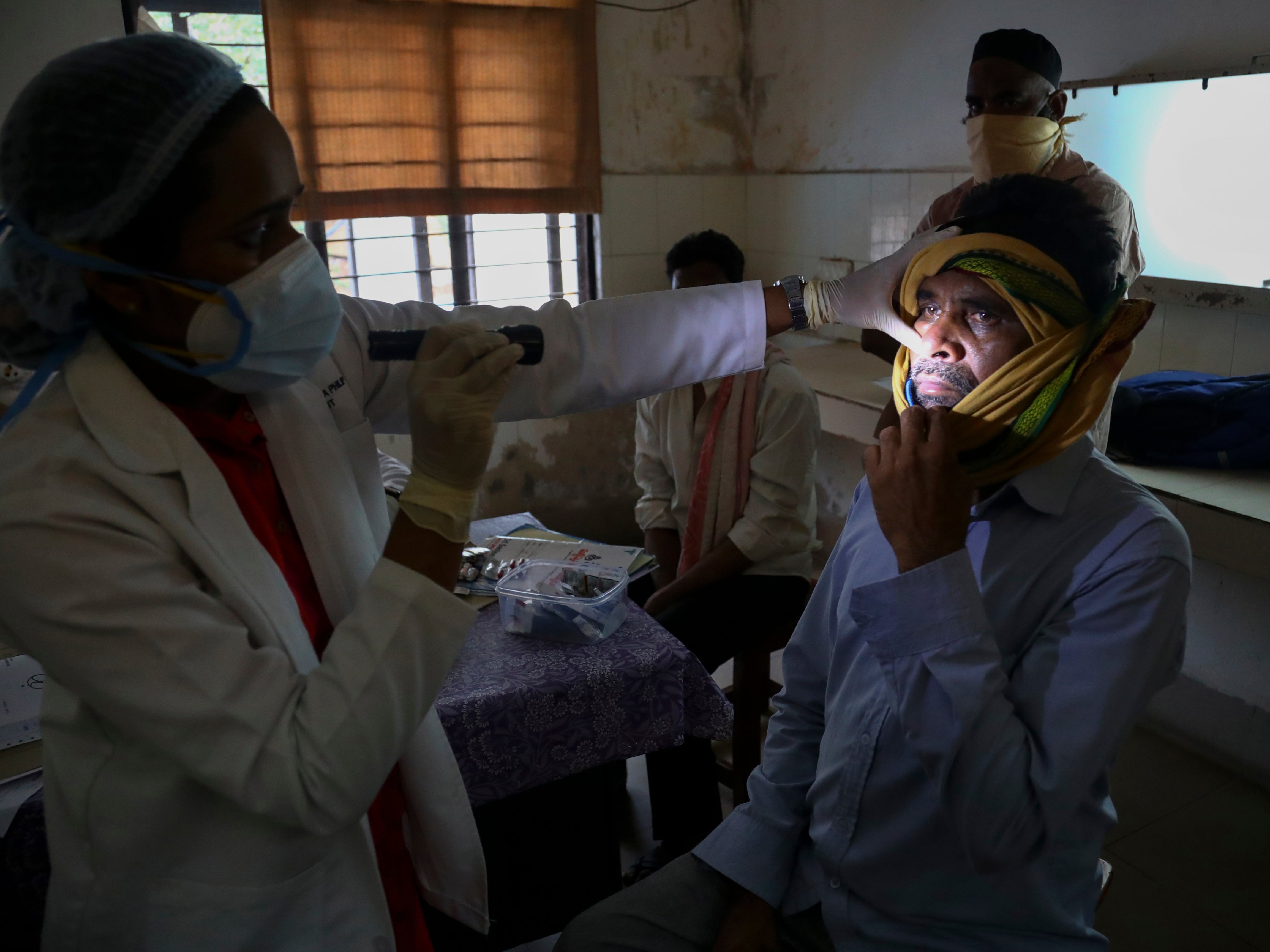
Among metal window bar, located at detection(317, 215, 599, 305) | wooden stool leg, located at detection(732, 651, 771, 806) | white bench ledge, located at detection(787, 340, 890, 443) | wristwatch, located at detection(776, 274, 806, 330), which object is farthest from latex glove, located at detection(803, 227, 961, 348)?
metal window bar, located at detection(317, 215, 599, 305)

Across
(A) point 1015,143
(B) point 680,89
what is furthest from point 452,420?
(B) point 680,89

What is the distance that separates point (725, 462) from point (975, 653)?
1.53 meters

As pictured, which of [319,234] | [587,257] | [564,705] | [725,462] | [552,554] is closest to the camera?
[564,705]

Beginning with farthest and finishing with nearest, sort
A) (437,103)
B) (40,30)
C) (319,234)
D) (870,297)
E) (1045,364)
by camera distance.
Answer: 1. (319,234)
2. (437,103)
3. (40,30)
4. (870,297)
5. (1045,364)

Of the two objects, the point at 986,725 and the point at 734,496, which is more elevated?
the point at 986,725

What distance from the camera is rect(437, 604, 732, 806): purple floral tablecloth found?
4.99ft

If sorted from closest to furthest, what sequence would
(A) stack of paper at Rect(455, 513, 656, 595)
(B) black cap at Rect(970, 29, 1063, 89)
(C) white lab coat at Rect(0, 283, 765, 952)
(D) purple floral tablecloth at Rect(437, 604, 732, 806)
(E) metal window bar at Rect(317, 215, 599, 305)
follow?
1. (C) white lab coat at Rect(0, 283, 765, 952)
2. (D) purple floral tablecloth at Rect(437, 604, 732, 806)
3. (A) stack of paper at Rect(455, 513, 656, 595)
4. (B) black cap at Rect(970, 29, 1063, 89)
5. (E) metal window bar at Rect(317, 215, 599, 305)

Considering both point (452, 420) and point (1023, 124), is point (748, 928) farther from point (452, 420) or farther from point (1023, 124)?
point (1023, 124)

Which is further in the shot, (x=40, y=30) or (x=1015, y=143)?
(x=40, y=30)

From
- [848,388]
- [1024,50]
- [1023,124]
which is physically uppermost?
[1024,50]

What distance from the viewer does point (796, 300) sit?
4.45ft

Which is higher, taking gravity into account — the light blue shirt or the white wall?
the white wall

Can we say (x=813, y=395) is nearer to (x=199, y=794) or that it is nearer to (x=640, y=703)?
(x=640, y=703)

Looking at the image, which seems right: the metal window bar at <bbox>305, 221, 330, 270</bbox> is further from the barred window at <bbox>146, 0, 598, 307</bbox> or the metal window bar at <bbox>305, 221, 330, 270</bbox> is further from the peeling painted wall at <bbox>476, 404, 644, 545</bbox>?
the peeling painted wall at <bbox>476, 404, 644, 545</bbox>
